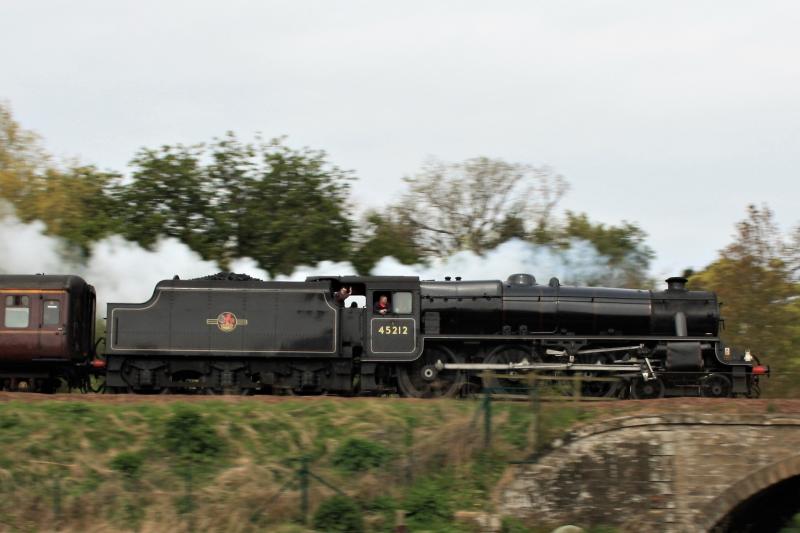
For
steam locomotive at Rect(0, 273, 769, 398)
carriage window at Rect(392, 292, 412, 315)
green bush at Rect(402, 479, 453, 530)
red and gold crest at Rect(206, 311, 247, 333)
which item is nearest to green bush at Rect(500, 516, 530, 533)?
green bush at Rect(402, 479, 453, 530)

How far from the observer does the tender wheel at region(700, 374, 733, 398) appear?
67.4ft

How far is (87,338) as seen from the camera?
22.7 meters

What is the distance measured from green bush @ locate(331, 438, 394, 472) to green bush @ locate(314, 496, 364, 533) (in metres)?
1.12

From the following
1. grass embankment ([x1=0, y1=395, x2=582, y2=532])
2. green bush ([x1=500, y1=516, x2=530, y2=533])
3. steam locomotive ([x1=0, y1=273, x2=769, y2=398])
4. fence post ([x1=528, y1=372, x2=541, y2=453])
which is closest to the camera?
grass embankment ([x1=0, y1=395, x2=582, y2=532])

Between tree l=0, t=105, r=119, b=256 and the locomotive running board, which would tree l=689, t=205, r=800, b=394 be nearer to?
the locomotive running board

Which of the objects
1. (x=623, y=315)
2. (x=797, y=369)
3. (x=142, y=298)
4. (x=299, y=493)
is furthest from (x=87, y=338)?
(x=797, y=369)

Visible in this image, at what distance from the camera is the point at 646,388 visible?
2072cm

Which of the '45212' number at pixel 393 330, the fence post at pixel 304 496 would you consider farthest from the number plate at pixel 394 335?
the fence post at pixel 304 496

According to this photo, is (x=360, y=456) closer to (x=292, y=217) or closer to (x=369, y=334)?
(x=369, y=334)

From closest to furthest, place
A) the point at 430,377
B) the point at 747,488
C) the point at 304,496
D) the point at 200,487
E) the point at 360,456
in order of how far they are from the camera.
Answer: the point at 304,496
the point at 200,487
the point at 360,456
the point at 747,488
the point at 430,377

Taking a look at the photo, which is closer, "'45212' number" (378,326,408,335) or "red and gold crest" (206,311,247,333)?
"'45212' number" (378,326,408,335)

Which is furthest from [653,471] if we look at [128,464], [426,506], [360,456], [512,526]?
[128,464]

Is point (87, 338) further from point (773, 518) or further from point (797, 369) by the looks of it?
point (797, 369)

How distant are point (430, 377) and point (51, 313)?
8931mm
